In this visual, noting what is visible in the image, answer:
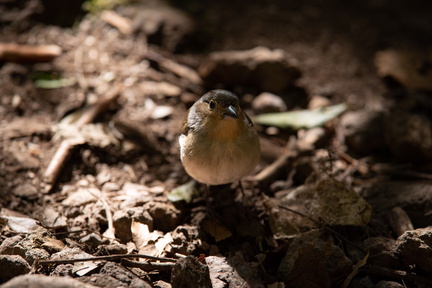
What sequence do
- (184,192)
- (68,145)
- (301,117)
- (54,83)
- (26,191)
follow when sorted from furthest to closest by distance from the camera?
(54,83), (301,117), (68,145), (184,192), (26,191)

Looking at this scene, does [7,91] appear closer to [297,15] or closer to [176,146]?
[176,146]

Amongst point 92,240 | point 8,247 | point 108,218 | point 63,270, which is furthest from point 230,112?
point 8,247

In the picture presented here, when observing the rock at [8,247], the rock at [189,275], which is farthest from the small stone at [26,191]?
the rock at [189,275]

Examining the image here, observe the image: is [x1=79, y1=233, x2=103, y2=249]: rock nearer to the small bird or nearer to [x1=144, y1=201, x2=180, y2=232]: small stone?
[x1=144, y1=201, x2=180, y2=232]: small stone

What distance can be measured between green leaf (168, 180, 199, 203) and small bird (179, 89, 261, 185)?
381 millimetres

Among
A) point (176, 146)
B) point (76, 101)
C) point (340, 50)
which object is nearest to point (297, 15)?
point (340, 50)

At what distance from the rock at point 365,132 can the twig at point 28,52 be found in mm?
3613

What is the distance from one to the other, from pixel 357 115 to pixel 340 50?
1447 mm

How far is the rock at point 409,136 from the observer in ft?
13.9

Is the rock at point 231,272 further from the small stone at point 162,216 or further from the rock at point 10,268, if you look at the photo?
the rock at point 10,268

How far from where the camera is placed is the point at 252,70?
5.14 m

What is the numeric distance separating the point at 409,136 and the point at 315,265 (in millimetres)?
2043

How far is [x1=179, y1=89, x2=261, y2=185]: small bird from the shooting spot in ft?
11.1

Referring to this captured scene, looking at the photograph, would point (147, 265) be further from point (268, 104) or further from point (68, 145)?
point (268, 104)
